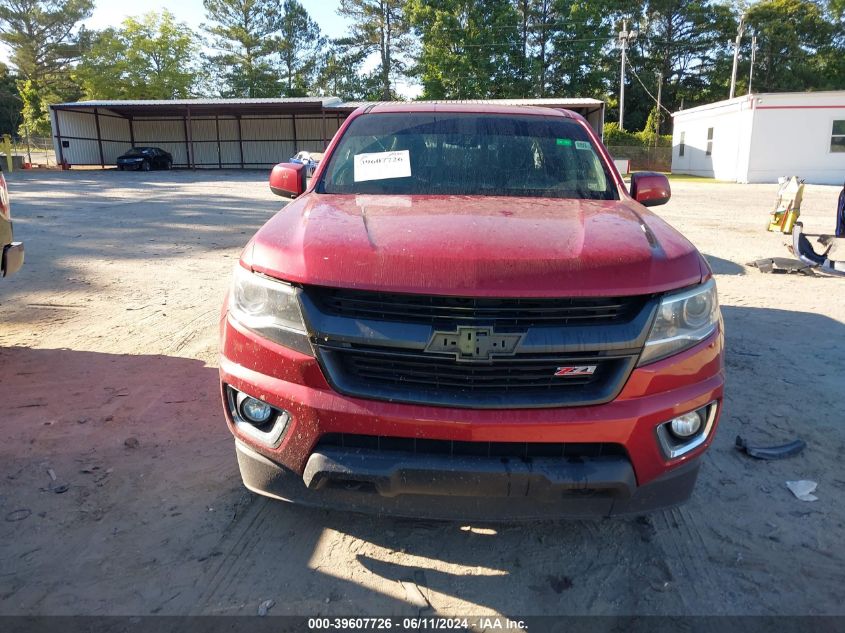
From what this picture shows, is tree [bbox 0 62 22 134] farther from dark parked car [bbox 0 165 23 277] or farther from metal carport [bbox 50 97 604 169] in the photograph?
dark parked car [bbox 0 165 23 277]

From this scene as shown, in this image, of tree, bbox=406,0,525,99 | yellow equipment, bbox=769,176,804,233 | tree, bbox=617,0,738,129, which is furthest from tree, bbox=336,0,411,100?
yellow equipment, bbox=769,176,804,233

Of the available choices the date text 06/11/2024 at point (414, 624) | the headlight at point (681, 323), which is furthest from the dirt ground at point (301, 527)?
the headlight at point (681, 323)

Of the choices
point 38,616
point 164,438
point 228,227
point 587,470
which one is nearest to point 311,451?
point 587,470

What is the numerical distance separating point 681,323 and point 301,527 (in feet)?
5.88

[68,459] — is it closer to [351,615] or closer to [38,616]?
[38,616]

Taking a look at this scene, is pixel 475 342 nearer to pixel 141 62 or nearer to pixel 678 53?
pixel 141 62

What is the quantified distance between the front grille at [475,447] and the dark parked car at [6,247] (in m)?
3.47

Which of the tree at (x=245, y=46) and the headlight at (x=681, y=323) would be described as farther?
the tree at (x=245, y=46)

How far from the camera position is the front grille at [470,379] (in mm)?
2104

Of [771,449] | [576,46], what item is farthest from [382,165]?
[576,46]

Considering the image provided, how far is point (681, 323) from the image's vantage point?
7.29 ft

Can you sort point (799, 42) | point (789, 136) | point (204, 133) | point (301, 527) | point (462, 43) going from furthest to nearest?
point (799, 42) → point (462, 43) → point (204, 133) → point (789, 136) → point (301, 527)

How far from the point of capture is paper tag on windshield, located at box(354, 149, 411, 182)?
3355 millimetres

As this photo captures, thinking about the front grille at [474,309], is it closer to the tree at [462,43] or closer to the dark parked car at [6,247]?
the dark parked car at [6,247]
